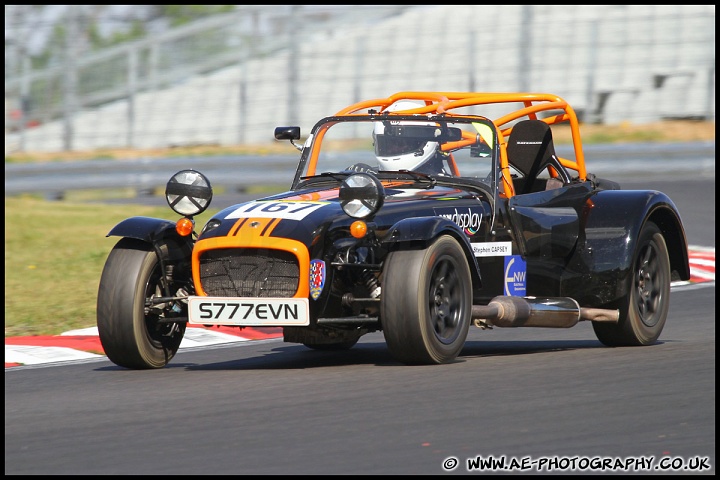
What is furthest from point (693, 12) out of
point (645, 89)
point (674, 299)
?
point (674, 299)

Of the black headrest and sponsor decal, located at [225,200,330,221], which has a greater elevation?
the black headrest

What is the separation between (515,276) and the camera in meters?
8.22

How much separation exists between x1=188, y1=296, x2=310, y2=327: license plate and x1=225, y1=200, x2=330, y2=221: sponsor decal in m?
0.51

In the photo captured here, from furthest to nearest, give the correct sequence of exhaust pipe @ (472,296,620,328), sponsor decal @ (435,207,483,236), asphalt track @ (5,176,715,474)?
sponsor decal @ (435,207,483,236) < exhaust pipe @ (472,296,620,328) < asphalt track @ (5,176,715,474)

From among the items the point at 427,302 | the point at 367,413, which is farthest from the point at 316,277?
the point at 367,413

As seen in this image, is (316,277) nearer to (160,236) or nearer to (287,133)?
(160,236)

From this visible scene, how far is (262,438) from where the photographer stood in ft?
17.3

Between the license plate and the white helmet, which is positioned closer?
the license plate

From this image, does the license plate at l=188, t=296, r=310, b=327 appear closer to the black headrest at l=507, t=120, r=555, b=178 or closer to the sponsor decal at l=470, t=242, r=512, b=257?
the sponsor decal at l=470, t=242, r=512, b=257

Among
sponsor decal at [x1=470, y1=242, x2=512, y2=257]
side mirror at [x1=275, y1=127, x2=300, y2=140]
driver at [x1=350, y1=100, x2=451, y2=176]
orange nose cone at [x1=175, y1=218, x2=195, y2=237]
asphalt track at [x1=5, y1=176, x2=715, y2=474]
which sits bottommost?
asphalt track at [x1=5, y1=176, x2=715, y2=474]

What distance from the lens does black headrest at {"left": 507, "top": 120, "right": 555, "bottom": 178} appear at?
8.86 meters

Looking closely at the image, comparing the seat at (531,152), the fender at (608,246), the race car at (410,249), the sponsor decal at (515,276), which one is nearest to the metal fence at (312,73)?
the race car at (410,249)

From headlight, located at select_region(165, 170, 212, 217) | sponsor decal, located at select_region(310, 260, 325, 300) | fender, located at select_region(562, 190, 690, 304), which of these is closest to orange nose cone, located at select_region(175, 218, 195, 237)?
headlight, located at select_region(165, 170, 212, 217)

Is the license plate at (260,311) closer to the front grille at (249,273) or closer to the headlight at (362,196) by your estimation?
the front grille at (249,273)
